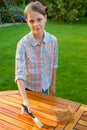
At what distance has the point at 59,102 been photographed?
224 cm

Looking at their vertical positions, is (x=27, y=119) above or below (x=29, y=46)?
below

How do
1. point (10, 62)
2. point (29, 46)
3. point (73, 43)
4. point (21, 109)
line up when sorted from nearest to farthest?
point (21, 109)
point (29, 46)
point (10, 62)
point (73, 43)

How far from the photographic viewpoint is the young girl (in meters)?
2.10

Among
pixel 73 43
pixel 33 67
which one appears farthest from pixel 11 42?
pixel 33 67

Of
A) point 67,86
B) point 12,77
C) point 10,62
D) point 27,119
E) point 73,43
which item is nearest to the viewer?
point 27,119

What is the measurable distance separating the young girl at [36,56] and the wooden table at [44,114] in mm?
133

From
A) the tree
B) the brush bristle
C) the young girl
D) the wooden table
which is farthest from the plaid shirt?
the tree

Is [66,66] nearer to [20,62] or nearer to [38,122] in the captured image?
[20,62]

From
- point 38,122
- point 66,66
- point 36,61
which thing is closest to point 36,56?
point 36,61

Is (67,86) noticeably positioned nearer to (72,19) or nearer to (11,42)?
(11,42)

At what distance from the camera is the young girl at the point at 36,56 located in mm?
2104

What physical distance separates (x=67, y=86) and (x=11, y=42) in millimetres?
4995

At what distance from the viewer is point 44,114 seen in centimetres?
206

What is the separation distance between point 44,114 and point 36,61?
508 millimetres
